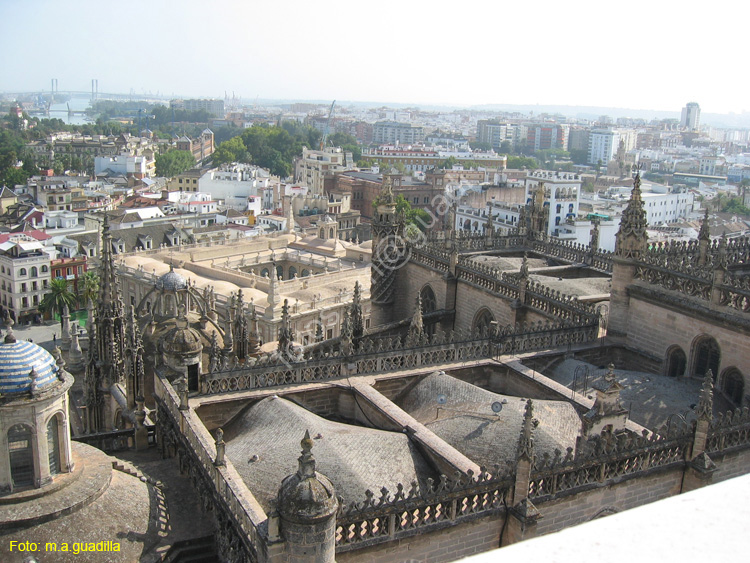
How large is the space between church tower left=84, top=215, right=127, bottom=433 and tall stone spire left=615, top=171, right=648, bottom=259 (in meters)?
17.9

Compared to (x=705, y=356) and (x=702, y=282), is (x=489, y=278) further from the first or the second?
(x=705, y=356)

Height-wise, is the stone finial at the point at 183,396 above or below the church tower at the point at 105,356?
above

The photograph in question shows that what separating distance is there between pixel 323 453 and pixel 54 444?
5.52 meters

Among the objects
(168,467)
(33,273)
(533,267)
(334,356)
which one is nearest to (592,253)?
(533,267)

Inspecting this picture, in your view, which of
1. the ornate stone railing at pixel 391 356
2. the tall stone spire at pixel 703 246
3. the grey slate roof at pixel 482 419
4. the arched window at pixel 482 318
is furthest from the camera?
the arched window at pixel 482 318

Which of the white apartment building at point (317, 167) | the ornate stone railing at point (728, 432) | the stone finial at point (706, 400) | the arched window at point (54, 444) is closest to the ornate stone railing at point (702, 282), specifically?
the ornate stone railing at point (728, 432)

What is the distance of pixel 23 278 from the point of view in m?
79.9

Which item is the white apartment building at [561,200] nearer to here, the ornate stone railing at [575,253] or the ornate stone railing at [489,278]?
the ornate stone railing at [575,253]

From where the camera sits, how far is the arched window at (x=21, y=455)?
1219 centimetres

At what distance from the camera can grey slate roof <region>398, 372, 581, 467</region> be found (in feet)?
54.7

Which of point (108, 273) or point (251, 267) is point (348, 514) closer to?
point (108, 273)

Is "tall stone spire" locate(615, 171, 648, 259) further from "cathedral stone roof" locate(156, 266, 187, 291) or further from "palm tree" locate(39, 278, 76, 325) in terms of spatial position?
"palm tree" locate(39, 278, 76, 325)

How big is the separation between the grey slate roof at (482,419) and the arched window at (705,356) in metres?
5.90

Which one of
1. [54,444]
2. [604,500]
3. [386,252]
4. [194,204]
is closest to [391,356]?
[604,500]
